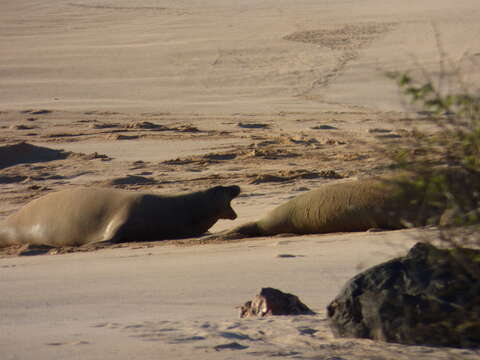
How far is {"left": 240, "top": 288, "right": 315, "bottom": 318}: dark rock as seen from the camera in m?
4.03

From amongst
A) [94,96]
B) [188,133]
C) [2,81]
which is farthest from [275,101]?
[2,81]

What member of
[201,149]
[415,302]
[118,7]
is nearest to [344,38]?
[201,149]

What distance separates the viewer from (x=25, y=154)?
12539 millimetres

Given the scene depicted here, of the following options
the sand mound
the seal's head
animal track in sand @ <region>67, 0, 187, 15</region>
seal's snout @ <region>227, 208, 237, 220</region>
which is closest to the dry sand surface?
the sand mound

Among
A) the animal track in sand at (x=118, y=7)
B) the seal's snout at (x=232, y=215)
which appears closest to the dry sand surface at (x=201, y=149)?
the seal's snout at (x=232, y=215)

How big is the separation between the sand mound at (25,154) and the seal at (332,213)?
5.83 m

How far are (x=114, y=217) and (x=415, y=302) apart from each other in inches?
190

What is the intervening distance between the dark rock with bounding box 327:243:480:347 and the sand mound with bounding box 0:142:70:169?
9.34 meters

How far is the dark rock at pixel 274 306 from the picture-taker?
13.2ft

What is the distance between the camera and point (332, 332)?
3.61m

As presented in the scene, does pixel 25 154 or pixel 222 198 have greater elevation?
pixel 222 198

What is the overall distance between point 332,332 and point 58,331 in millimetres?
1233

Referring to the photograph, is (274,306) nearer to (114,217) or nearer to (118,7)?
(114,217)

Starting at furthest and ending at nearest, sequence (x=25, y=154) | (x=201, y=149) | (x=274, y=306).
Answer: (x=201, y=149), (x=25, y=154), (x=274, y=306)
